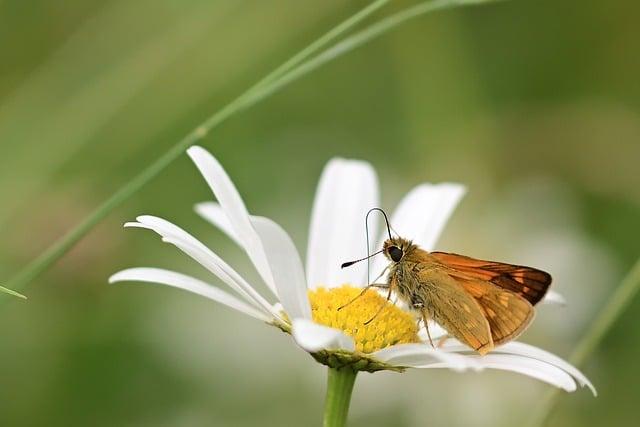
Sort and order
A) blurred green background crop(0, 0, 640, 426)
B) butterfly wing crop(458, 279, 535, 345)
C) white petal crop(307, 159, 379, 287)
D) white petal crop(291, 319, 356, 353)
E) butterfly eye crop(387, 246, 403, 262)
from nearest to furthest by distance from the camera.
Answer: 1. white petal crop(291, 319, 356, 353)
2. butterfly wing crop(458, 279, 535, 345)
3. butterfly eye crop(387, 246, 403, 262)
4. white petal crop(307, 159, 379, 287)
5. blurred green background crop(0, 0, 640, 426)

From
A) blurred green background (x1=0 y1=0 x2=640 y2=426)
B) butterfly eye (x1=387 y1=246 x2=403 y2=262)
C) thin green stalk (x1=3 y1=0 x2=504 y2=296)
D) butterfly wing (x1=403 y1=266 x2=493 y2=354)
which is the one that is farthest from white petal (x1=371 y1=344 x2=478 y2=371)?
blurred green background (x1=0 y1=0 x2=640 y2=426)

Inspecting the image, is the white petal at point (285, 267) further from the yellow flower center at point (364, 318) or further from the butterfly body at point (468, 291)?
the butterfly body at point (468, 291)

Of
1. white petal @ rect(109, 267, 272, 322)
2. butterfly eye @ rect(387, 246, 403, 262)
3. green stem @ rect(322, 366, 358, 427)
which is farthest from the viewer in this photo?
butterfly eye @ rect(387, 246, 403, 262)

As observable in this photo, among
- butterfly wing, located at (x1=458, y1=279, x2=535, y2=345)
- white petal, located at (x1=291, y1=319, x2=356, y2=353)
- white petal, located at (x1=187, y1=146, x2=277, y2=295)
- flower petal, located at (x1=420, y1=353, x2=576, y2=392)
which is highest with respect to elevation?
white petal, located at (x1=187, y1=146, x2=277, y2=295)

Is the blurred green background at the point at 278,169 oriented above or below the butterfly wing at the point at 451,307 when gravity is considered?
above

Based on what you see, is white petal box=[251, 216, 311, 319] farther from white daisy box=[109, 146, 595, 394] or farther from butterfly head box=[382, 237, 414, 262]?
butterfly head box=[382, 237, 414, 262]

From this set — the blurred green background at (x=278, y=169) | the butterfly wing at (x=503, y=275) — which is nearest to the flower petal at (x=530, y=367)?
the butterfly wing at (x=503, y=275)

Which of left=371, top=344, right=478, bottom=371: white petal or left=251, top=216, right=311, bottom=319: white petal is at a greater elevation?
left=251, top=216, right=311, bottom=319: white petal
